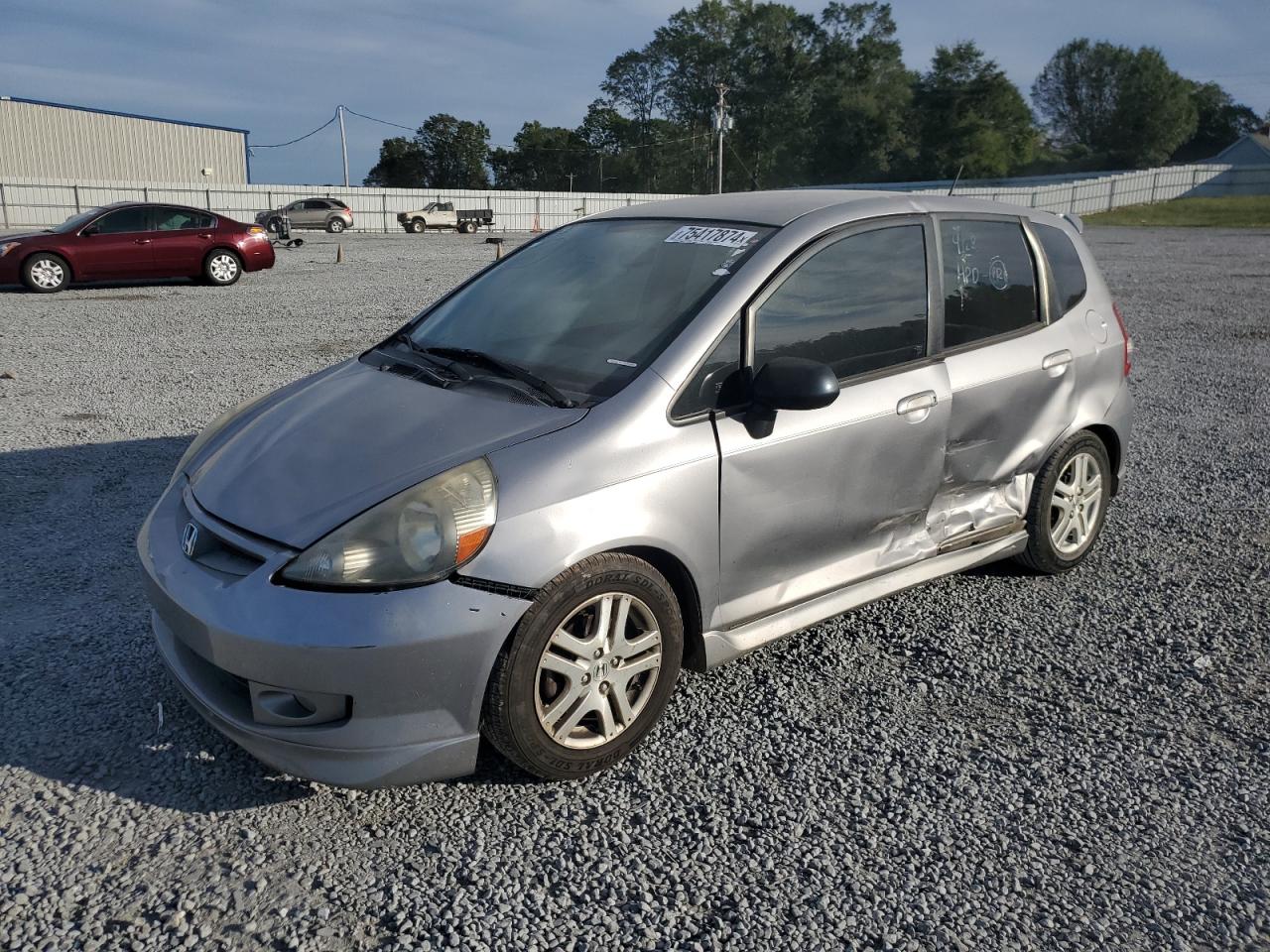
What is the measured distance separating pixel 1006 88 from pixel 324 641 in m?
91.1

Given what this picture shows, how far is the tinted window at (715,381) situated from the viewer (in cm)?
317

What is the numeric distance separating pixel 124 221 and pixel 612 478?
15828 mm

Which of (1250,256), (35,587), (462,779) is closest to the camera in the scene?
(462,779)

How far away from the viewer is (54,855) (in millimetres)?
2654

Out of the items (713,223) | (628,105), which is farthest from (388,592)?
(628,105)

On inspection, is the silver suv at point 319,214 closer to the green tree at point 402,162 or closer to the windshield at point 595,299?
the windshield at point 595,299

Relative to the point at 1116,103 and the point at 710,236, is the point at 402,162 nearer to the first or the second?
the point at 1116,103

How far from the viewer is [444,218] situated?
142 feet

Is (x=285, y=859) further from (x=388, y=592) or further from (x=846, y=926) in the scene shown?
(x=846, y=926)

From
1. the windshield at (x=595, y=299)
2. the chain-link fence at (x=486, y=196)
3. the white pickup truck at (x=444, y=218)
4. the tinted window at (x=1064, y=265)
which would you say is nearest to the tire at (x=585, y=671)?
the windshield at (x=595, y=299)

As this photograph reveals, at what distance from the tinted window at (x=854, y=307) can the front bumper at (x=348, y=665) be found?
4.63 ft

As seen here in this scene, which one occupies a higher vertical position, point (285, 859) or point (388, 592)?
point (388, 592)

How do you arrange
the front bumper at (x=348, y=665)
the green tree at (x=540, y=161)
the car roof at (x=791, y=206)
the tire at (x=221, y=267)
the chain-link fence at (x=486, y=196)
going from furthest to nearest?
the green tree at (x=540, y=161)
the chain-link fence at (x=486, y=196)
the tire at (x=221, y=267)
the car roof at (x=791, y=206)
the front bumper at (x=348, y=665)

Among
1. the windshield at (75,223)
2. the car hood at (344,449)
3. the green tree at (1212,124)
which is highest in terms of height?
the green tree at (1212,124)
